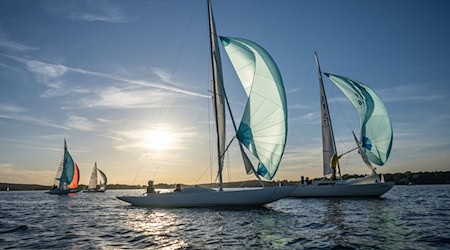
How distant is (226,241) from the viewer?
1377 cm

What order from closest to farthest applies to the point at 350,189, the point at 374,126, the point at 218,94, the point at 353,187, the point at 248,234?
the point at 248,234 → the point at 218,94 → the point at 353,187 → the point at 350,189 → the point at 374,126

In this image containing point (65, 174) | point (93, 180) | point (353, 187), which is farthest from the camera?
point (93, 180)

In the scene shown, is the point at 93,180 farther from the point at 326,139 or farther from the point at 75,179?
the point at 326,139

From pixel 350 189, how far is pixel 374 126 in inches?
293

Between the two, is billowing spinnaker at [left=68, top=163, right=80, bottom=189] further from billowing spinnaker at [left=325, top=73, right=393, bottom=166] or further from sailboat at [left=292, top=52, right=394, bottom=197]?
billowing spinnaker at [left=325, top=73, right=393, bottom=166]

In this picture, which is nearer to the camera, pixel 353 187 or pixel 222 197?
pixel 222 197

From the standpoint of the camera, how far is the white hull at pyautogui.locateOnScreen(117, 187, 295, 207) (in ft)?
80.7

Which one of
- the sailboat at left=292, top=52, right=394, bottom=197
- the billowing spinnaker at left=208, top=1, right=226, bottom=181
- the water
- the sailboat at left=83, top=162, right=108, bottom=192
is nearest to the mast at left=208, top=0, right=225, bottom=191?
the billowing spinnaker at left=208, top=1, right=226, bottom=181

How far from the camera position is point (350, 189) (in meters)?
37.3

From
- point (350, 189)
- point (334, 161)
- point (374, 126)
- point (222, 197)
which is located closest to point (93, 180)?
point (334, 161)

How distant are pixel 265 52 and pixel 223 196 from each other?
1147 centimetres

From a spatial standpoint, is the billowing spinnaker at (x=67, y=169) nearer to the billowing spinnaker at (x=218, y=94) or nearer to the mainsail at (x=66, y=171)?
the mainsail at (x=66, y=171)

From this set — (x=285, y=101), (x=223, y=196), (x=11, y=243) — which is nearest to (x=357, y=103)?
(x=285, y=101)

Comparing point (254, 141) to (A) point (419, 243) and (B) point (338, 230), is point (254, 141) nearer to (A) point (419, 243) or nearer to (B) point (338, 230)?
(B) point (338, 230)
